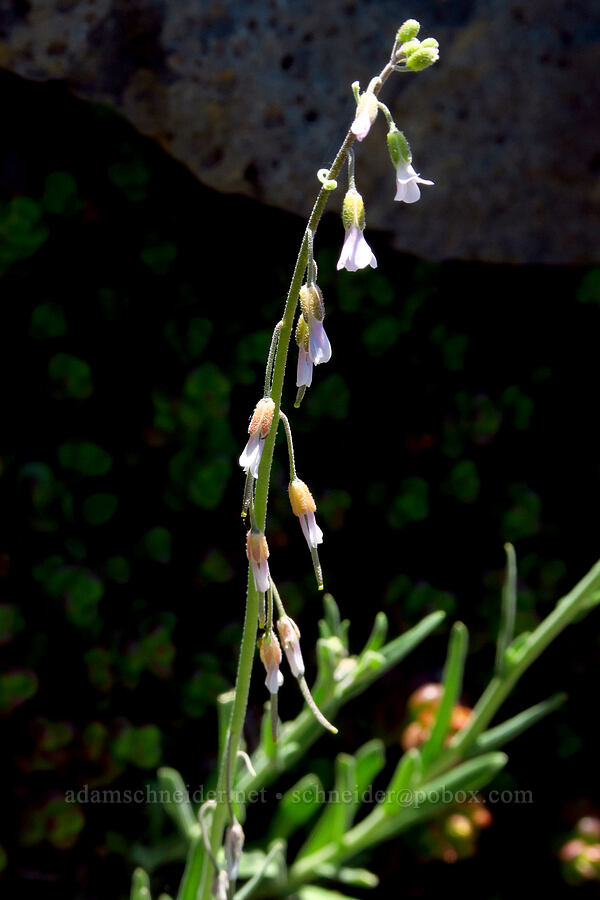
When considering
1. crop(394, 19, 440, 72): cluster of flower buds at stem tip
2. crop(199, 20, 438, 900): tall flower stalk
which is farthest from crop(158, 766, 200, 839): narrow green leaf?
crop(394, 19, 440, 72): cluster of flower buds at stem tip

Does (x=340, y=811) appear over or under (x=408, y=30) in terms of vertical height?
under

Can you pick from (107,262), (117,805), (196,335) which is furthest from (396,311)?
(117,805)

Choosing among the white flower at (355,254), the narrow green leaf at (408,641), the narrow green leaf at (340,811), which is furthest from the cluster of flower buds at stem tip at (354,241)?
the narrow green leaf at (340,811)

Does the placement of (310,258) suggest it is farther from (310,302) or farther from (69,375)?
(69,375)

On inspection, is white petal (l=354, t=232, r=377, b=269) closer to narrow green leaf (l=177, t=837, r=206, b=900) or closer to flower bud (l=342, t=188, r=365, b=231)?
flower bud (l=342, t=188, r=365, b=231)

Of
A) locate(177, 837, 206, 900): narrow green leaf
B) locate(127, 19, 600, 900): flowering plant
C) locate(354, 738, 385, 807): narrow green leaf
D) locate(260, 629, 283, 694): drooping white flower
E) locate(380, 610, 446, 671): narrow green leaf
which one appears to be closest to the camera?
locate(260, 629, 283, 694): drooping white flower

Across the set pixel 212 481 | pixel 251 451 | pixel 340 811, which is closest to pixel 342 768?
pixel 340 811
